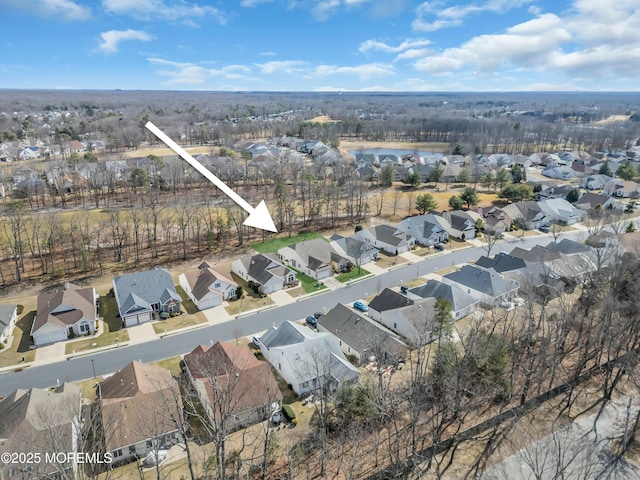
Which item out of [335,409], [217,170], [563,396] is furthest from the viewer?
[217,170]

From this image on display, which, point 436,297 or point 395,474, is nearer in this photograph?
point 395,474

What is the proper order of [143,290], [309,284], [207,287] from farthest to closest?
[309,284] < [207,287] < [143,290]

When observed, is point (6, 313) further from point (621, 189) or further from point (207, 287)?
point (621, 189)

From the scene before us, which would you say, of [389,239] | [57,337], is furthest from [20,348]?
[389,239]

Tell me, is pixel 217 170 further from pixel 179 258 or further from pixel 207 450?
pixel 207 450

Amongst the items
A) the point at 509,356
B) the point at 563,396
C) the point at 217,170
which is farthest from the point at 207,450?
the point at 217,170

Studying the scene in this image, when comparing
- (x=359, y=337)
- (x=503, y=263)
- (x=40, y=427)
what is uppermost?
(x=503, y=263)

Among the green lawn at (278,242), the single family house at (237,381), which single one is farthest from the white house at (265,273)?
the single family house at (237,381)

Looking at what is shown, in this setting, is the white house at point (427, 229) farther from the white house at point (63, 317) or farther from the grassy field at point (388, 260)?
the white house at point (63, 317)

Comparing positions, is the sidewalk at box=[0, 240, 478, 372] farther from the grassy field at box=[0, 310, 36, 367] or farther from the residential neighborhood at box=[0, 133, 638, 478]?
the grassy field at box=[0, 310, 36, 367]
